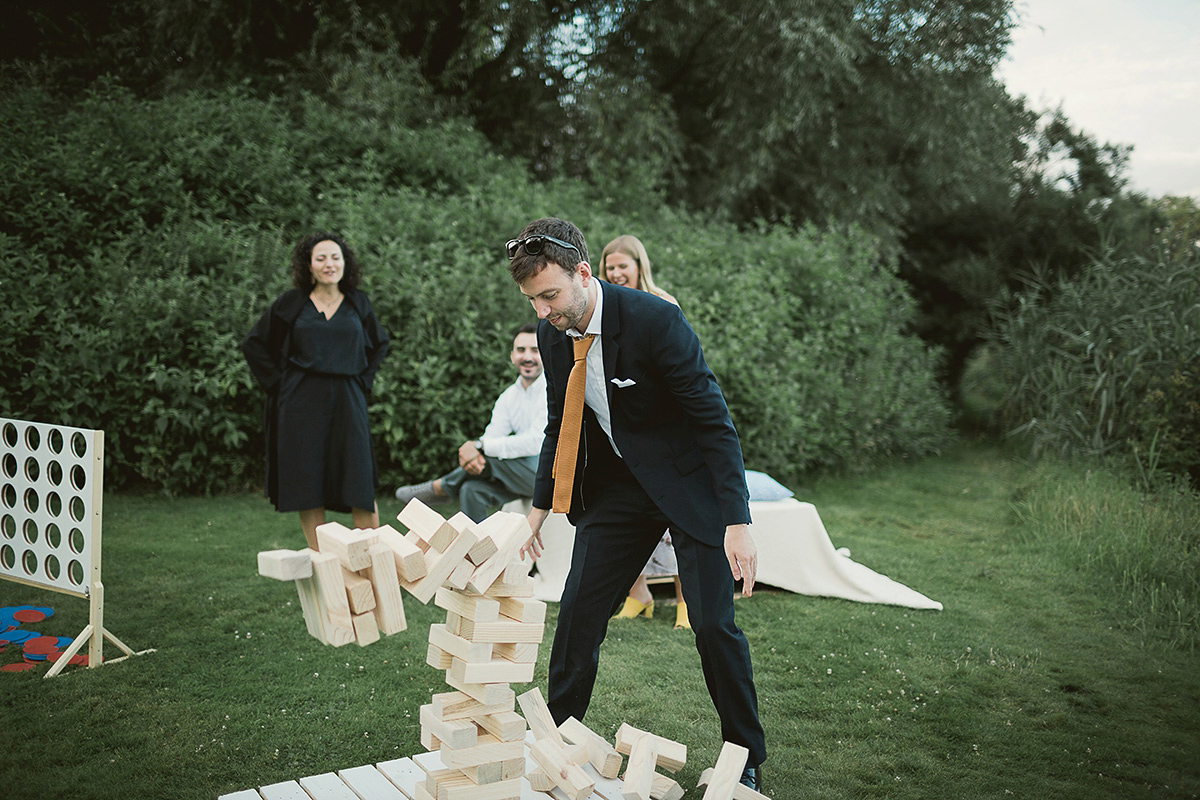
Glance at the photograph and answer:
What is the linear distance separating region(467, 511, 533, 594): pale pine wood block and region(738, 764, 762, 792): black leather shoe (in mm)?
1114

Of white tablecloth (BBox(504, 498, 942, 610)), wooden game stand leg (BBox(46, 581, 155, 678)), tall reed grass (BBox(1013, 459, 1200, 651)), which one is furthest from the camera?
white tablecloth (BBox(504, 498, 942, 610))

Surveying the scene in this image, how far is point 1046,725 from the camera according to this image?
12.6 feet

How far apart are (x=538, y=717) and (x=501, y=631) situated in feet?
→ 1.73

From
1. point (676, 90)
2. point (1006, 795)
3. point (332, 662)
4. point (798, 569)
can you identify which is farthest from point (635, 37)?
point (1006, 795)

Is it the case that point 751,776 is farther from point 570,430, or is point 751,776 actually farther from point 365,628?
point 365,628

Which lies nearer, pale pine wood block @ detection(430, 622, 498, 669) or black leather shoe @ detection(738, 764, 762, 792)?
pale pine wood block @ detection(430, 622, 498, 669)

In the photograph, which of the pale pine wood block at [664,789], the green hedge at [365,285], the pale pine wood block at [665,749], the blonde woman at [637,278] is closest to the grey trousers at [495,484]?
the blonde woman at [637,278]

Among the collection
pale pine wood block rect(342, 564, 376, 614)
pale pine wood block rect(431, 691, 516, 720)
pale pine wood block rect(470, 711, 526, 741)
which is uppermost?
pale pine wood block rect(342, 564, 376, 614)

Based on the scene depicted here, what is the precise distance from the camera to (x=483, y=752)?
263 centimetres

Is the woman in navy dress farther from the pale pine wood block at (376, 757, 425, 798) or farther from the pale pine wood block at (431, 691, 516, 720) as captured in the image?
the pale pine wood block at (431, 691, 516, 720)

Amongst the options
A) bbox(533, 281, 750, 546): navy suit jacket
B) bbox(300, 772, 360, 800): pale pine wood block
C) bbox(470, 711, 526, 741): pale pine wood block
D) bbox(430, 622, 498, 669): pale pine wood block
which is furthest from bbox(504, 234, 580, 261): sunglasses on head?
bbox(300, 772, 360, 800): pale pine wood block

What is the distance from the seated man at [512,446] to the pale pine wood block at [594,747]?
8.07 ft

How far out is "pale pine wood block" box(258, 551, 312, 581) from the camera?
228 cm

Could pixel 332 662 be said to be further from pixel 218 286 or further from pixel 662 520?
pixel 218 286
